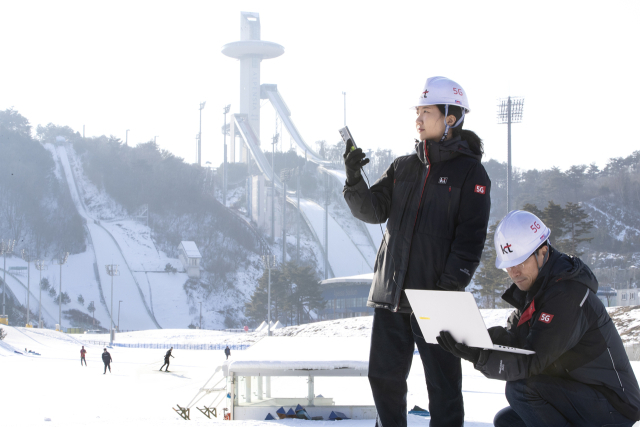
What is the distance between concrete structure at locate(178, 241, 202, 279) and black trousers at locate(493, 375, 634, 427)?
210 ft

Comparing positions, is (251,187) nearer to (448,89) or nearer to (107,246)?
(107,246)

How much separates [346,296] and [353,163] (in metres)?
54.1

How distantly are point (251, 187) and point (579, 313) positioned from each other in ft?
257

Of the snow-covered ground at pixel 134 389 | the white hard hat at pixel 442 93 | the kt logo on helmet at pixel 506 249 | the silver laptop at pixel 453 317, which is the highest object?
the white hard hat at pixel 442 93

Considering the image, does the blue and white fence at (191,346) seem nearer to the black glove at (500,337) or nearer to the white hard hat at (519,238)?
the black glove at (500,337)

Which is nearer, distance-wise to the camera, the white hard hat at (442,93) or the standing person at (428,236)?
the standing person at (428,236)

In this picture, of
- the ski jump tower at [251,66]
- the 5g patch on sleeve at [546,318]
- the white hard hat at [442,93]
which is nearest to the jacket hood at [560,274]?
the 5g patch on sleeve at [546,318]

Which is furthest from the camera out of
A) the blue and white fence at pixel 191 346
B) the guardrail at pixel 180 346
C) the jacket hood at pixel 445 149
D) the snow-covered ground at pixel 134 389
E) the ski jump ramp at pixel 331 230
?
the ski jump ramp at pixel 331 230

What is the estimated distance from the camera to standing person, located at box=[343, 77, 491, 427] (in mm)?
2783

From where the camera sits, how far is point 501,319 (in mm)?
28328

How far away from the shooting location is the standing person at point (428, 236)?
2783 millimetres

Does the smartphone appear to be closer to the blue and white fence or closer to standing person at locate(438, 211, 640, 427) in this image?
standing person at locate(438, 211, 640, 427)

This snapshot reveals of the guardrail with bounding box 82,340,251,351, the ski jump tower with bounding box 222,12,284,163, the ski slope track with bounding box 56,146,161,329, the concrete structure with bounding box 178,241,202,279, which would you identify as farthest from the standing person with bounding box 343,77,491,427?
the ski jump tower with bounding box 222,12,284,163

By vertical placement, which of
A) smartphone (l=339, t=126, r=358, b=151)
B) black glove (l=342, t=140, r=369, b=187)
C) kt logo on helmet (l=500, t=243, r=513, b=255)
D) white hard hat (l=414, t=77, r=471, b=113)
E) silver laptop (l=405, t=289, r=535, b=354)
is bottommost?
silver laptop (l=405, t=289, r=535, b=354)
